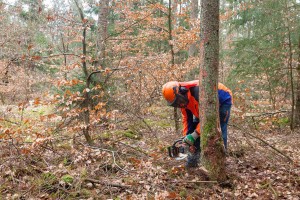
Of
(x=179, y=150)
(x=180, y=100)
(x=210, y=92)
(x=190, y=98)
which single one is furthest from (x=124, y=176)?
(x=210, y=92)

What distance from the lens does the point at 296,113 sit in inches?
355

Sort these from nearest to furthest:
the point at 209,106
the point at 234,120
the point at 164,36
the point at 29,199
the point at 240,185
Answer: the point at 29,199
the point at 209,106
the point at 240,185
the point at 234,120
the point at 164,36

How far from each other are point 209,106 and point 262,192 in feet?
5.63

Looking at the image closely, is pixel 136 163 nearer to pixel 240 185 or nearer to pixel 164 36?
pixel 240 185

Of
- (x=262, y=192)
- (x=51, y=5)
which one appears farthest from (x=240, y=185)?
(x=51, y=5)

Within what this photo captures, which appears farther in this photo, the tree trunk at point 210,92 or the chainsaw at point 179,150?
the chainsaw at point 179,150

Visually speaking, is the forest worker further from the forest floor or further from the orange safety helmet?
the forest floor

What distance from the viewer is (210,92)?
3.97m

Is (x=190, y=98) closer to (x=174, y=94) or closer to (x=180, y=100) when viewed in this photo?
(x=180, y=100)

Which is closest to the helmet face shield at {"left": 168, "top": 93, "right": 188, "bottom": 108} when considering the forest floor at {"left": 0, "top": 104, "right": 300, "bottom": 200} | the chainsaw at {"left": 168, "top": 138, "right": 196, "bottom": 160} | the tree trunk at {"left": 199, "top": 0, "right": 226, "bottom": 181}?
the tree trunk at {"left": 199, "top": 0, "right": 226, "bottom": 181}

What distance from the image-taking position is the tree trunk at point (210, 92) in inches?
152

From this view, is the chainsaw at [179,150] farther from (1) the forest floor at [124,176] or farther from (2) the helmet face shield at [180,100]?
(2) the helmet face shield at [180,100]

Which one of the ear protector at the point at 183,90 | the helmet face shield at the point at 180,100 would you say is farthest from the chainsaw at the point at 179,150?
the ear protector at the point at 183,90

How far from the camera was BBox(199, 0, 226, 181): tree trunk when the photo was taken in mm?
3854
